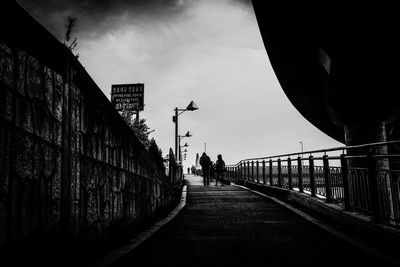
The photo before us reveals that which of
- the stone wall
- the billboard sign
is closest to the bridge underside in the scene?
the stone wall

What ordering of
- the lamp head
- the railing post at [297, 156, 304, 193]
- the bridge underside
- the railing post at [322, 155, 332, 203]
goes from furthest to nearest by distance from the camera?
the lamp head → the railing post at [297, 156, 304, 193] → the railing post at [322, 155, 332, 203] → the bridge underside

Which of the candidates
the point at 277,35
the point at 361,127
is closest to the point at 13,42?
the point at 277,35

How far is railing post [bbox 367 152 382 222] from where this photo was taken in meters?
4.96

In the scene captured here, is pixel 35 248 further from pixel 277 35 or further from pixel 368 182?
pixel 277 35

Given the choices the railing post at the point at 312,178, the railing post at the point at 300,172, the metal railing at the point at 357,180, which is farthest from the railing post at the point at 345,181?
the railing post at the point at 300,172

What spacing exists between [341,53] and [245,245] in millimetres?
5042

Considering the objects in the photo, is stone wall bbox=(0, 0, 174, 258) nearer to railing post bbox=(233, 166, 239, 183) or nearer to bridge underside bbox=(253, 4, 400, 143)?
bridge underside bbox=(253, 4, 400, 143)

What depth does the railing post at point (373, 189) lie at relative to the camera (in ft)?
16.3

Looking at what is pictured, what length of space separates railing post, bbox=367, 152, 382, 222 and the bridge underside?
9.55ft

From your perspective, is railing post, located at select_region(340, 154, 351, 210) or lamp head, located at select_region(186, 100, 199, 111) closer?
railing post, located at select_region(340, 154, 351, 210)

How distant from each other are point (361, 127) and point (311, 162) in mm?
2608

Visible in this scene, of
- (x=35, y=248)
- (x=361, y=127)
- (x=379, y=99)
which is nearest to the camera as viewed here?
(x=35, y=248)

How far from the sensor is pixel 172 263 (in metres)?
3.88

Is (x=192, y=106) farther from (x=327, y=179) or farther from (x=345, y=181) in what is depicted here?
(x=345, y=181)
